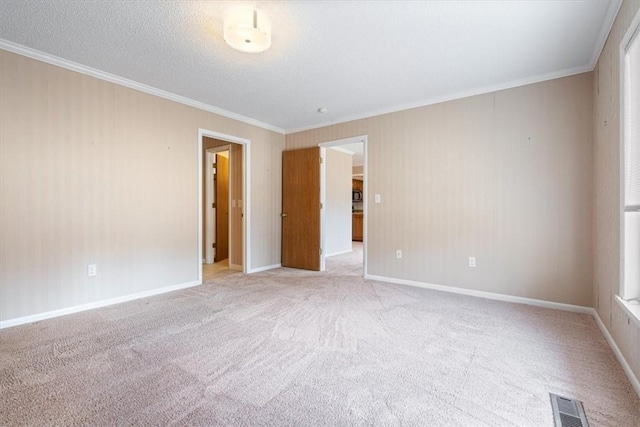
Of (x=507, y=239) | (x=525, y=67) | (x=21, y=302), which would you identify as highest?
(x=525, y=67)

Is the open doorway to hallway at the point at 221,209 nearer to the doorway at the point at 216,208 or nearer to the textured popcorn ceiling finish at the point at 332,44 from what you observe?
the doorway at the point at 216,208

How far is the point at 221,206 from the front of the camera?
5.90 metres

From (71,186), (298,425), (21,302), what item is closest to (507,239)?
(298,425)

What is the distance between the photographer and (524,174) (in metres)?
3.19

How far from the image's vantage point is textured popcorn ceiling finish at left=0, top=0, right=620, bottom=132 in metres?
2.08

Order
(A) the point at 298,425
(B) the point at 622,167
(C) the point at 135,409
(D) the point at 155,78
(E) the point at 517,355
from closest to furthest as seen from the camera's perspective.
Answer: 1. (A) the point at 298,425
2. (C) the point at 135,409
3. (B) the point at 622,167
4. (E) the point at 517,355
5. (D) the point at 155,78

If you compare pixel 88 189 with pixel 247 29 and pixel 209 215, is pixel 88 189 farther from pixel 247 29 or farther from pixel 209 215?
pixel 209 215

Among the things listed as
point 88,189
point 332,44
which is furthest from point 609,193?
point 88,189

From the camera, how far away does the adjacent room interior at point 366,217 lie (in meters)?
1.69

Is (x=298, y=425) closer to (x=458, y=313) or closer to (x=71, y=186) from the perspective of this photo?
(x=458, y=313)

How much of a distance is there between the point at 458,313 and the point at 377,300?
83cm

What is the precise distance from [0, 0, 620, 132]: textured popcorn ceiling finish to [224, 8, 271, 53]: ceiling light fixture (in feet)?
0.22

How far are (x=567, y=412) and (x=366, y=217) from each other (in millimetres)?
3082

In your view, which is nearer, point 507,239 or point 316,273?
point 507,239
